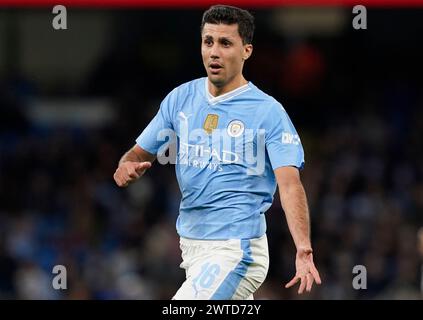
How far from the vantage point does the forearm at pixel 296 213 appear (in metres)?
6.25

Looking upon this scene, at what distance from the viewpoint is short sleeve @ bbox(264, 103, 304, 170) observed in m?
6.43

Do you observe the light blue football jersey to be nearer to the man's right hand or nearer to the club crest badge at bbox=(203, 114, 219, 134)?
the club crest badge at bbox=(203, 114, 219, 134)

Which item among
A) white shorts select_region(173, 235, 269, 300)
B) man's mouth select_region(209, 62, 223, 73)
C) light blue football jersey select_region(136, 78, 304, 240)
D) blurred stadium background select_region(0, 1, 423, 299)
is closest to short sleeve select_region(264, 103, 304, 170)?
light blue football jersey select_region(136, 78, 304, 240)

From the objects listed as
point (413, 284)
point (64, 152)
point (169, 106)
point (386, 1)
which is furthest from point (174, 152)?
point (64, 152)

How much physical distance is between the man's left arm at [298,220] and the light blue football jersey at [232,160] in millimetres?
80

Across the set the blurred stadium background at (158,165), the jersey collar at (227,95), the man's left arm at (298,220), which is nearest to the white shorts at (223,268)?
the man's left arm at (298,220)

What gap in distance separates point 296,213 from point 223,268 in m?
0.51

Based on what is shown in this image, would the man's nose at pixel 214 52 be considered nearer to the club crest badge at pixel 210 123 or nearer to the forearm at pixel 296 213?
the club crest badge at pixel 210 123

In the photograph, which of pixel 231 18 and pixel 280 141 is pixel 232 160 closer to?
pixel 280 141

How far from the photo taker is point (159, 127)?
22.5 ft

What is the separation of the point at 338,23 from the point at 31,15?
4522 mm

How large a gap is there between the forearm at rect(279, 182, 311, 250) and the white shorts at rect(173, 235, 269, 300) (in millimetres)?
322
